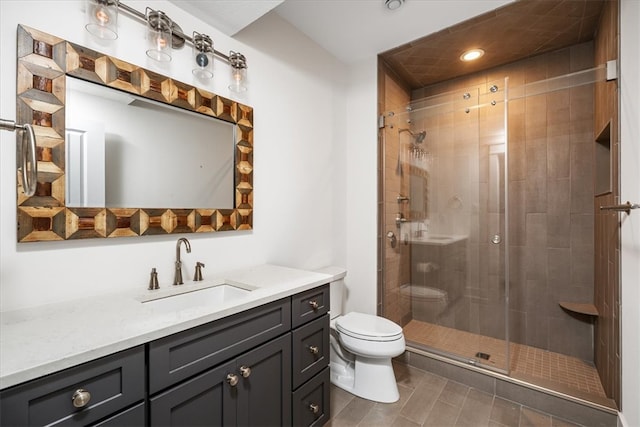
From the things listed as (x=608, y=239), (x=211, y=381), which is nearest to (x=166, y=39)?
(x=211, y=381)

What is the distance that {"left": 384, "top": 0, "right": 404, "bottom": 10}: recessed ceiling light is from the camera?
1.93 metres

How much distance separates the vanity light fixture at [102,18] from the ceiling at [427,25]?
0.36m

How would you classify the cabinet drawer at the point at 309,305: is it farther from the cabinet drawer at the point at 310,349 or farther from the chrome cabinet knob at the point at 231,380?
the chrome cabinet knob at the point at 231,380

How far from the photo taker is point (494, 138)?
86.5 inches

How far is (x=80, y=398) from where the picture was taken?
739 mm

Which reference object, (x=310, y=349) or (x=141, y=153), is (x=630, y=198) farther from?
(x=141, y=153)

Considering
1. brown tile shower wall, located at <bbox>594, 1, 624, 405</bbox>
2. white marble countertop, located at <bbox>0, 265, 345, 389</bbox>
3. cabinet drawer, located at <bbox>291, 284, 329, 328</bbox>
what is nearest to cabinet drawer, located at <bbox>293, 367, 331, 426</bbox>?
Answer: cabinet drawer, located at <bbox>291, 284, 329, 328</bbox>

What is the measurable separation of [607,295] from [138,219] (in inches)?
109

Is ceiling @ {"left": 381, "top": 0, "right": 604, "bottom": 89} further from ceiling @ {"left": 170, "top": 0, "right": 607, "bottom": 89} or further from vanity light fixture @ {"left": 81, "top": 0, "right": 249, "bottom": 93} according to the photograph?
vanity light fixture @ {"left": 81, "top": 0, "right": 249, "bottom": 93}

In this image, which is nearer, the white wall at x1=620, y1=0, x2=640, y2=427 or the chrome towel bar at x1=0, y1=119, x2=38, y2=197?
the chrome towel bar at x1=0, y1=119, x2=38, y2=197

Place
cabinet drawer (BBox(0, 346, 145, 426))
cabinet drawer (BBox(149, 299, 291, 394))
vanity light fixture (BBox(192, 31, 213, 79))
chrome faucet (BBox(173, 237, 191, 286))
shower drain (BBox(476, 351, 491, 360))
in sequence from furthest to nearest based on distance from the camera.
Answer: shower drain (BBox(476, 351, 491, 360)) < vanity light fixture (BBox(192, 31, 213, 79)) < chrome faucet (BBox(173, 237, 191, 286)) < cabinet drawer (BBox(149, 299, 291, 394)) < cabinet drawer (BBox(0, 346, 145, 426))

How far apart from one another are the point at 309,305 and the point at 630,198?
170cm

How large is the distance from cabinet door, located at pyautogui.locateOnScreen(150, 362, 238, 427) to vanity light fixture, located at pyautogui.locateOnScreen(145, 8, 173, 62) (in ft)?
4.74

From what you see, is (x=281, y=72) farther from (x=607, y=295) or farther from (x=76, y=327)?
(x=607, y=295)
